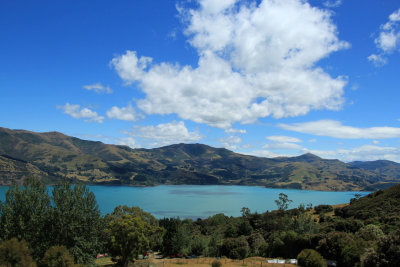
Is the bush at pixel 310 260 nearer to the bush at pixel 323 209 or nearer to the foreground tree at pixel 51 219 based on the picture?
the foreground tree at pixel 51 219

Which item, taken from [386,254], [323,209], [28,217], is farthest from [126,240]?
[323,209]

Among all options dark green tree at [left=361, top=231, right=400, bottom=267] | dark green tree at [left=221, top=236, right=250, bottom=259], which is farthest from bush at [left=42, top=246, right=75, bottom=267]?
dark green tree at [left=221, top=236, right=250, bottom=259]

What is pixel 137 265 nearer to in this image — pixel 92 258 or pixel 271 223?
pixel 92 258

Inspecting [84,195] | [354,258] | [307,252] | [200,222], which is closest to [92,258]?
[84,195]

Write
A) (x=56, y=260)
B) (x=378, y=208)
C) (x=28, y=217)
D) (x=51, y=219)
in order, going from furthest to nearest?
1. (x=378, y=208)
2. (x=51, y=219)
3. (x=28, y=217)
4. (x=56, y=260)

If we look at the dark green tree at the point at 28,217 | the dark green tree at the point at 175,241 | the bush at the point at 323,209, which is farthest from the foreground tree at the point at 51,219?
the bush at the point at 323,209

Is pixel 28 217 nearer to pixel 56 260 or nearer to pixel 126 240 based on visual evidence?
pixel 56 260

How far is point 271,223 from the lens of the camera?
3748 inches

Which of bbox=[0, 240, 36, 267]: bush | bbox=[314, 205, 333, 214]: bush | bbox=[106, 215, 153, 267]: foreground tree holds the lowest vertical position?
bbox=[314, 205, 333, 214]: bush

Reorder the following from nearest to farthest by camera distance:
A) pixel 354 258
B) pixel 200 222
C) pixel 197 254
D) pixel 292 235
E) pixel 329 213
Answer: pixel 354 258
pixel 292 235
pixel 197 254
pixel 329 213
pixel 200 222

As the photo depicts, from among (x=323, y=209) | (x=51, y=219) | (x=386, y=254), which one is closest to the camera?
(x=386, y=254)

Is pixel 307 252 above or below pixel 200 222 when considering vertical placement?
above

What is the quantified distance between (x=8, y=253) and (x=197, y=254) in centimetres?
4973

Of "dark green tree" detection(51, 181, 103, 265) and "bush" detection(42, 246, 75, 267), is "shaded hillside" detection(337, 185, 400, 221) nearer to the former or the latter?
"dark green tree" detection(51, 181, 103, 265)
